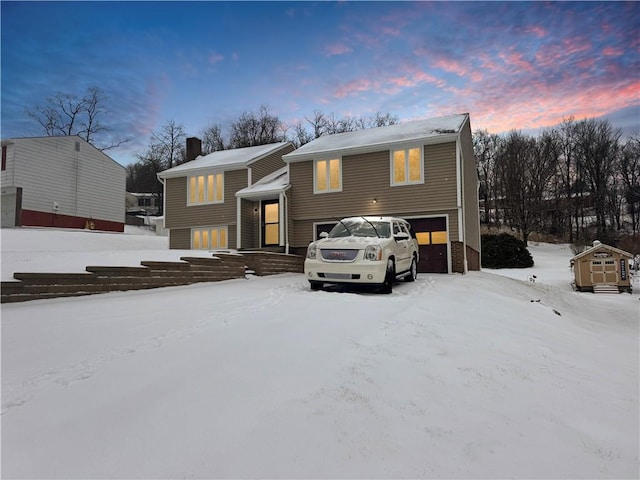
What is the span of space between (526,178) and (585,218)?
808 centimetres

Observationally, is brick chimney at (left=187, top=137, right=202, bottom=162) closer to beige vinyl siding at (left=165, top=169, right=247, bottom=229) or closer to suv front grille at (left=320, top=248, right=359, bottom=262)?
beige vinyl siding at (left=165, top=169, right=247, bottom=229)

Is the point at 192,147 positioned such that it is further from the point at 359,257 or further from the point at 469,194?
the point at 359,257

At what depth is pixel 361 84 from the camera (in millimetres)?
18938

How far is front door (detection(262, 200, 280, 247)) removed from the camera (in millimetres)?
17359

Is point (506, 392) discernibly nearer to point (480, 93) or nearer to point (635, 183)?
point (480, 93)

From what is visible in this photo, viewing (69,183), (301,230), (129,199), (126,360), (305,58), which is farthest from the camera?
(129,199)

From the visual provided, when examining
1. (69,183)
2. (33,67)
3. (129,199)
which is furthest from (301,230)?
(129,199)

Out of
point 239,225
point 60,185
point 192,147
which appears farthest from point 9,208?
point 239,225

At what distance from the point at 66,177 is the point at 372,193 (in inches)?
814

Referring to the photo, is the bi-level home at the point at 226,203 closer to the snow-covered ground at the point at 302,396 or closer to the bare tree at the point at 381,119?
the snow-covered ground at the point at 302,396

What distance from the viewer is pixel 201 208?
1889cm

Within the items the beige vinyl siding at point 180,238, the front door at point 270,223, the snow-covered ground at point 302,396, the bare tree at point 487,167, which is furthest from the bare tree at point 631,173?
the beige vinyl siding at point 180,238

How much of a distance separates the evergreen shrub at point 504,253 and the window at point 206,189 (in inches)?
722

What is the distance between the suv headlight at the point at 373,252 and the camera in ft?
27.4
